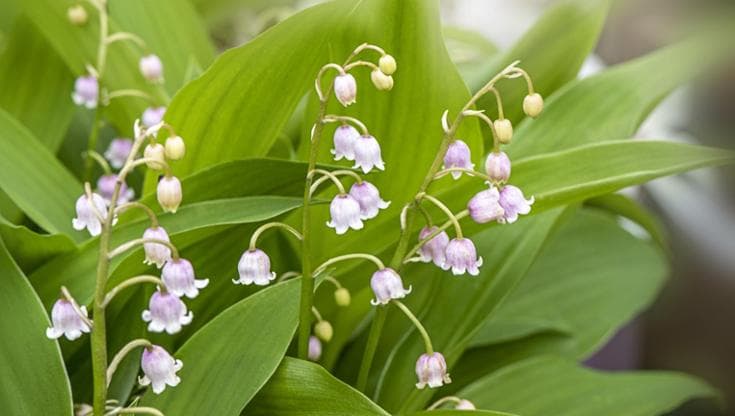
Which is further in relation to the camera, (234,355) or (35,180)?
Answer: (35,180)

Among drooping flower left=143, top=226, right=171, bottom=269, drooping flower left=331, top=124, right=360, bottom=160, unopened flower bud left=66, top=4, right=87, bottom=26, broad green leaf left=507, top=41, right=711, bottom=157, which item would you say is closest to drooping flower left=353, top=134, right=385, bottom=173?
drooping flower left=331, top=124, right=360, bottom=160

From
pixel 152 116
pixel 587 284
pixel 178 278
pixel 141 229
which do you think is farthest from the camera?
pixel 587 284

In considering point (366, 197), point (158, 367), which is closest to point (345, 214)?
point (366, 197)

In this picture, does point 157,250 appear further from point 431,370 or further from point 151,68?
point 151,68

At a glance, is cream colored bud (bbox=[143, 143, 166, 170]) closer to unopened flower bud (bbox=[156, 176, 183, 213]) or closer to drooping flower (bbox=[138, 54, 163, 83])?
unopened flower bud (bbox=[156, 176, 183, 213])

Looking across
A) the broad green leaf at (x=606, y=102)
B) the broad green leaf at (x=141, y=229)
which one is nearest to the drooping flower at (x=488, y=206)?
the broad green leaf at (x=141, y=229)

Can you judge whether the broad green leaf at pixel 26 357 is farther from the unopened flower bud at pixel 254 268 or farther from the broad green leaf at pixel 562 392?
the broad green leaf at pixel 562 392

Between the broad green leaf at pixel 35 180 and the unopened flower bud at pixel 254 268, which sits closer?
the unopened flower bud at pixel 254 268

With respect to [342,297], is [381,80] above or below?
above
